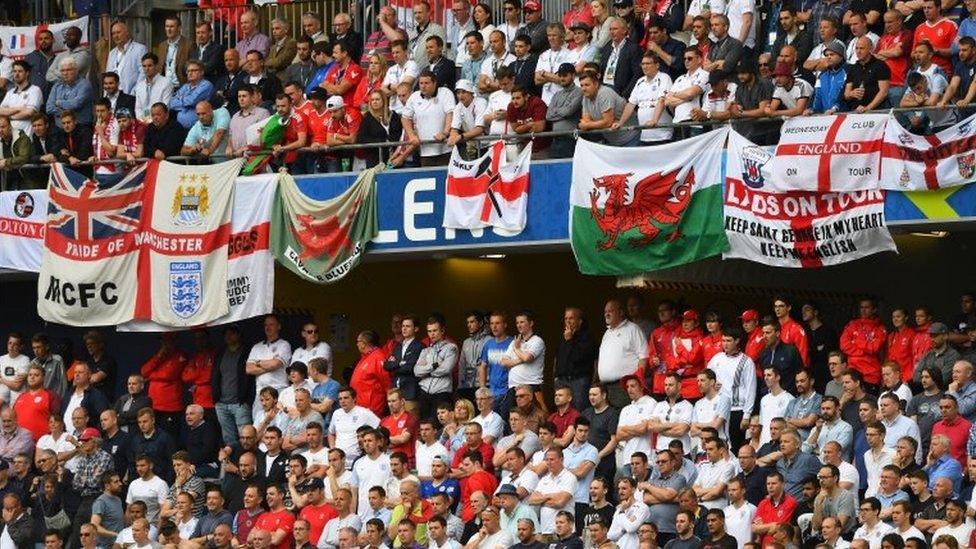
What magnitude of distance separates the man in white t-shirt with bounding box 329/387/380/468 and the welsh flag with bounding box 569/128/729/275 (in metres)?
2.58

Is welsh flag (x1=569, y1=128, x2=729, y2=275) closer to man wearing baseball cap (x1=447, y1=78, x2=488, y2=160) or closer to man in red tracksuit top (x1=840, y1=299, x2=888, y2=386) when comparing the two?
man wearing baseball cap (x1=447, y1=78, x2=488, y2=160)

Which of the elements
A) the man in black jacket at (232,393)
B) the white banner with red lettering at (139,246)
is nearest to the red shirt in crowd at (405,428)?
the man in black jacket at (232,393)

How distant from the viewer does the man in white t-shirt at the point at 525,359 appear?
23703 millimetres

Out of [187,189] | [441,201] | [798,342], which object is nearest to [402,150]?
[441,201]

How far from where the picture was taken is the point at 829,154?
21.9 metres

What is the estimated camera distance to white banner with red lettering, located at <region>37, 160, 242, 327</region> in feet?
84.8

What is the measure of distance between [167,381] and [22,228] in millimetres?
2495

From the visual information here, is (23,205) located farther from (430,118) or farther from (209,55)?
Result: (430,118)

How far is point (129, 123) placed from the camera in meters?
26.8

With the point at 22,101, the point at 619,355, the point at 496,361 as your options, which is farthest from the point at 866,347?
the point at 22,101

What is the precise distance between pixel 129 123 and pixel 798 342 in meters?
8.38

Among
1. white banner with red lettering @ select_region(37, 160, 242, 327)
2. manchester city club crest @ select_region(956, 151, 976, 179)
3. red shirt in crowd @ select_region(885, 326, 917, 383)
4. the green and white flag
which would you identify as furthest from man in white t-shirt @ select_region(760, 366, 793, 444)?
white banner with red lettering @ select_region(37, 160, 242, 327)

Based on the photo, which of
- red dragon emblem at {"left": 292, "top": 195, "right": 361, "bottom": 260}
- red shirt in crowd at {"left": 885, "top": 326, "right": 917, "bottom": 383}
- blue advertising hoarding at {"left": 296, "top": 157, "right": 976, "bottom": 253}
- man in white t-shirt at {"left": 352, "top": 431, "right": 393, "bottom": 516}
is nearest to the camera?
red shirt in crowd at {"left": 885, "top": 326, "right": 917, "bottom": 383}

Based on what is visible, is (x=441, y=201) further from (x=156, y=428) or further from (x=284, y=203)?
(x=156, y=428)
